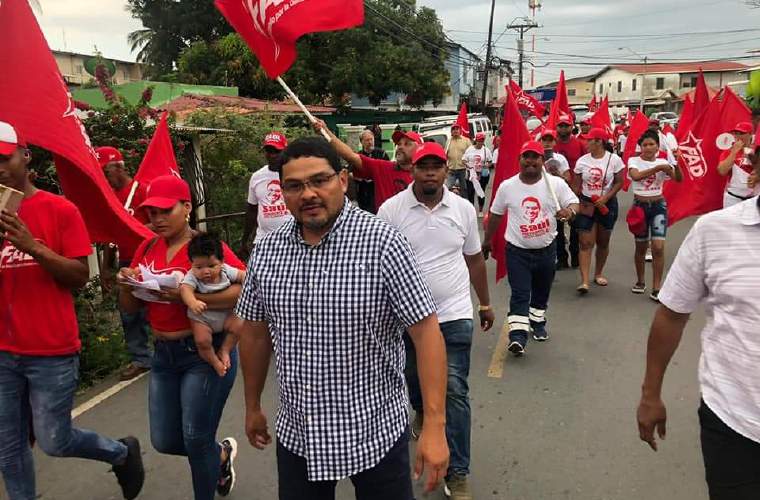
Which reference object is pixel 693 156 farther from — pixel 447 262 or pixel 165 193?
pixel 165 193

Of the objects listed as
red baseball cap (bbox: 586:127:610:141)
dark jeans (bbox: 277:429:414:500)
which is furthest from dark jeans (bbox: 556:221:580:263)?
dark jeans (bbox: 277:429:414:500)

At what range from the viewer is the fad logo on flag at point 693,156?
8.44 m

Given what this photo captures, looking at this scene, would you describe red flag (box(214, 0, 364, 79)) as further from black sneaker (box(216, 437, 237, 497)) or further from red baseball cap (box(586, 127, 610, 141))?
red baseball cap (box(586, 127, 610, 141))

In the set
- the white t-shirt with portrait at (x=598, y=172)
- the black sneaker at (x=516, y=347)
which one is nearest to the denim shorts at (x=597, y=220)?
the white t-shirt with portrait at (x=598, y=172)

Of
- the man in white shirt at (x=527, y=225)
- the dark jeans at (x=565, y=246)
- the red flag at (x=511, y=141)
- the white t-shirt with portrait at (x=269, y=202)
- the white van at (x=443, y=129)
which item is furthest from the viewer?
the white van at (x=443, y=129)

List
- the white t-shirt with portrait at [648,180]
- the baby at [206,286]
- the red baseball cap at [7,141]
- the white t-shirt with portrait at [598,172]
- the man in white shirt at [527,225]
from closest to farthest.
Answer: the red baseball cap at [7,141] < the baby at [206,286] < the man in white shirt at [527,225] < the white t-shirt with portrait at [648,180] < the white t-shirt with portrait at [598,172]

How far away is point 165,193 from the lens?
117 inches

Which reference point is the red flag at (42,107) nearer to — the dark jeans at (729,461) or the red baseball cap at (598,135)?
the dark jeans at (729,461)

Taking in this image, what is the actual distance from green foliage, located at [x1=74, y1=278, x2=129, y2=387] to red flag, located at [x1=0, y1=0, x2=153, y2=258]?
2426mm

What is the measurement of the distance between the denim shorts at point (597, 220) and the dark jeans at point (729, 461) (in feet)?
18.0

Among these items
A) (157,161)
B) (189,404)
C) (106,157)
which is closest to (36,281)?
(189,404)

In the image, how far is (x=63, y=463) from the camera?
397 cm

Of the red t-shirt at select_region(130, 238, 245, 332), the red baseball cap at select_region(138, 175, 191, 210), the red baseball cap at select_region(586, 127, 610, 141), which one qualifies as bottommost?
the red t-shirt at select_region(130, 238, 245, 332)

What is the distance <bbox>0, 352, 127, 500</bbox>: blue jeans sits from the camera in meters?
2.83
